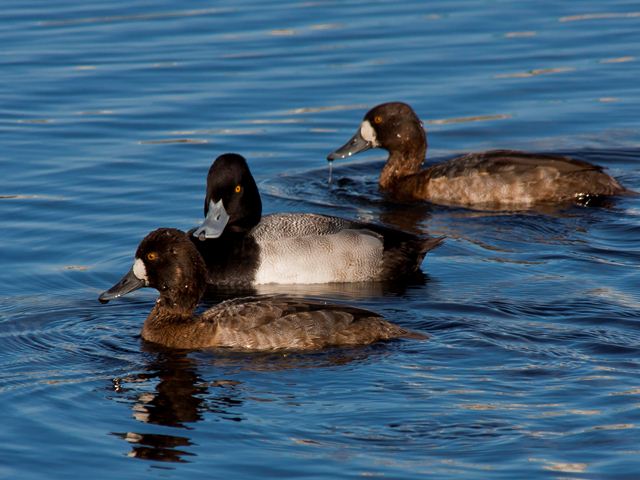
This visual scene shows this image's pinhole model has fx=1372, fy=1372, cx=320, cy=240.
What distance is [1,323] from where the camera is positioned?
10562 millimetres

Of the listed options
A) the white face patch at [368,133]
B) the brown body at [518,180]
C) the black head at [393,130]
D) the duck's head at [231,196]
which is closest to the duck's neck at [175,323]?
the duck's head at [231,196]

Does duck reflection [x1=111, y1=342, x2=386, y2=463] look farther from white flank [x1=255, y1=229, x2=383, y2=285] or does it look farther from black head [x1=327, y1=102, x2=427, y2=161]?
black head [x1=327, y1=102, x2=427, y2=161]

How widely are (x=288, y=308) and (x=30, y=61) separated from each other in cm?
1062

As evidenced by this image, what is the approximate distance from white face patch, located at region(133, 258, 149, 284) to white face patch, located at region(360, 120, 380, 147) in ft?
18.4

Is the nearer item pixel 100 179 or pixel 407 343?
pixel 407 343

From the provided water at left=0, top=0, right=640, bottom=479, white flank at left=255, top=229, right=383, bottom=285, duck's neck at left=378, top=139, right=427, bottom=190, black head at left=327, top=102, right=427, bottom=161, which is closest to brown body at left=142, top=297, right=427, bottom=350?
water at left=0, top=0, right=640, bottom=479

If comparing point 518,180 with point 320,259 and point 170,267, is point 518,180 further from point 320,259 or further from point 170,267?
point 170,267

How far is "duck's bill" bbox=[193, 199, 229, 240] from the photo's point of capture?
12242 millimetres

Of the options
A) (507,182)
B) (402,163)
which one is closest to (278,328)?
(507,182)

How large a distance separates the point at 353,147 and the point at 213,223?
11.2 feet

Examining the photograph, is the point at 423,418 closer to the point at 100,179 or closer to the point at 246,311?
the point at 246,311

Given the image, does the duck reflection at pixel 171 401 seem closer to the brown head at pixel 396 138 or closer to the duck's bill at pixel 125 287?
the duck's bill at pixel 125 287

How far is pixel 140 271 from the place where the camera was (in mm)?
10281

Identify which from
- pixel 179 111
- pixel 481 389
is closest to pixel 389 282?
pixel 481 389
